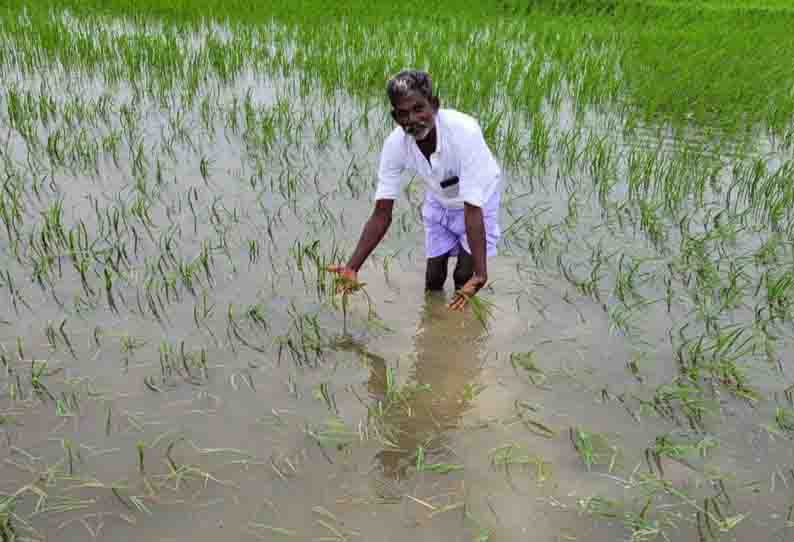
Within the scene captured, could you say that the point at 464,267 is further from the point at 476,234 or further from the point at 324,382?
the point at 324,382

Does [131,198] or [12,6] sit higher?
[12,6]

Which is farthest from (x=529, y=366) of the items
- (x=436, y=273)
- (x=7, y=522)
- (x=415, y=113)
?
(x=7, y=522)

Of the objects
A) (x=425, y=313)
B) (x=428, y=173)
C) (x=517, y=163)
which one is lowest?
(x=425, y=313)

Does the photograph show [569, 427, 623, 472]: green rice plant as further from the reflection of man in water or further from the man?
the man

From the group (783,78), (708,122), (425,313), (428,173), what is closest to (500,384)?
(425,313)

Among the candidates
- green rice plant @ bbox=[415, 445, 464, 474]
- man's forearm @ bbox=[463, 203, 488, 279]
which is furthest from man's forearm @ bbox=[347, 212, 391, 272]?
green rice plant @ bbox=[415, 445, 464, 474]

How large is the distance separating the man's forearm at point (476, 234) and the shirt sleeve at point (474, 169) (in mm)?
29

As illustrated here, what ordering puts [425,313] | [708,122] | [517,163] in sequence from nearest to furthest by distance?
[425,313]
[517,163]
[708,122]

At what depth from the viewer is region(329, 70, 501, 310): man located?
6.72 feet

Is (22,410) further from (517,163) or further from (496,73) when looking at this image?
(496,73)

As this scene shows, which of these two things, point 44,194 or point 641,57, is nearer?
point 44,194

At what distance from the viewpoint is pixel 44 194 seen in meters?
3.45

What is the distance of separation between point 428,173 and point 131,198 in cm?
178

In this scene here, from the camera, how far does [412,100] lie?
6.63 ft
